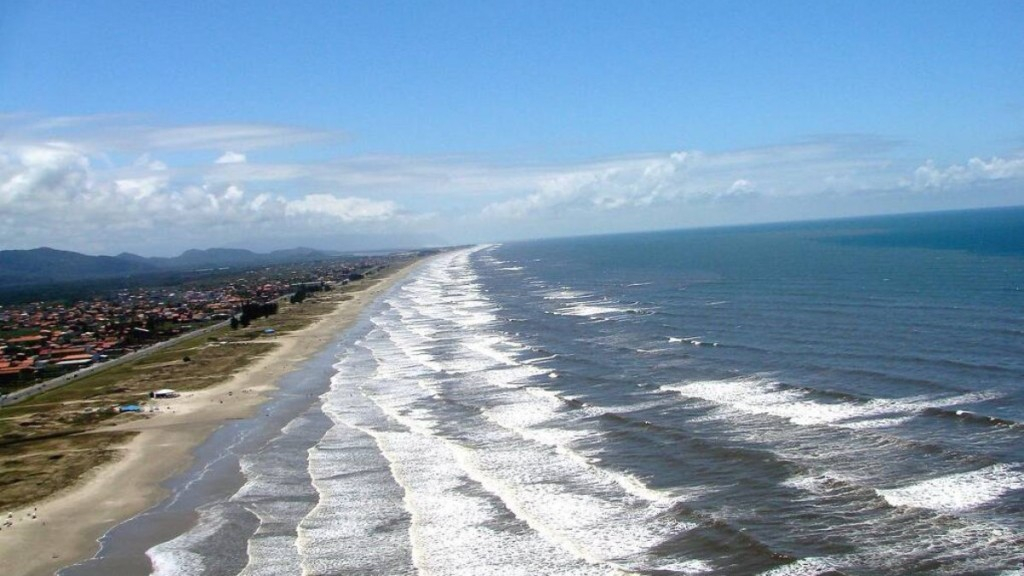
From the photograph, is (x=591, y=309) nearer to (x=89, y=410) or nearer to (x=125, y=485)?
(x=89, y=410)

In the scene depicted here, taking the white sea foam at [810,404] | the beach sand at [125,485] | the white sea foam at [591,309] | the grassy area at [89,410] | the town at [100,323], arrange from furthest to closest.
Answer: the white sea foam at [591,309], the town at [100,323], the grassy area at [89,410], the white sea foam at [810,404], the beach sand at [125,485]

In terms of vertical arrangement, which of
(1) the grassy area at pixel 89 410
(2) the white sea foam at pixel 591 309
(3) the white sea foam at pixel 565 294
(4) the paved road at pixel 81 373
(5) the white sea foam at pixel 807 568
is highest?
(3) the white sea foam at pixel 565 294

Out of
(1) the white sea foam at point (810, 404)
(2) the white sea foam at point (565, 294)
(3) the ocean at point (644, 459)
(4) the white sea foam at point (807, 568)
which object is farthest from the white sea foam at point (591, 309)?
(4) the white sea foam at point (807, 568)

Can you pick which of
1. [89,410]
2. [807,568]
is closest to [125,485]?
[89,410]

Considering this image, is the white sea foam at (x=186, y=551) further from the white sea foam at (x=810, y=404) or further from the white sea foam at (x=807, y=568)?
the white sea foam at (x=810, y=404)

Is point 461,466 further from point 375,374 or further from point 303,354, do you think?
point 303,354

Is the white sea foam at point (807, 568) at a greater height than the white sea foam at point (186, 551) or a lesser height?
greater

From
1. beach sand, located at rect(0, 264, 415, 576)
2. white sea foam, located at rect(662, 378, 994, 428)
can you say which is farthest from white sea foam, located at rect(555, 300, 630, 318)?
white sea foam, located at rect(662, 378, 994, 428)
